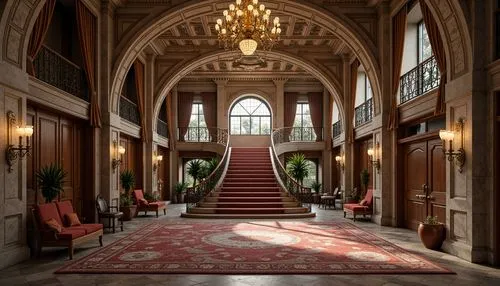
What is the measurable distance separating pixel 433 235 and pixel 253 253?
3.10 meters

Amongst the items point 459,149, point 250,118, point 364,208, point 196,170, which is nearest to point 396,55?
point 364,208

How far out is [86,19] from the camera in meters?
10.4

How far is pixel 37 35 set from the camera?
26.1ft

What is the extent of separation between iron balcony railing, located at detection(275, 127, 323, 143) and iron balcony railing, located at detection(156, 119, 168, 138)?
18.8 ft

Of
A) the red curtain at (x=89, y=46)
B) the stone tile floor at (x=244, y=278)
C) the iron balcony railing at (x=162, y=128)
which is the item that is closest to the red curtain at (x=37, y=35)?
the red curtain at (x=89, y=46)

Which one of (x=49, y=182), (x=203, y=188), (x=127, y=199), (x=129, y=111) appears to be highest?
(x=129, y=111)

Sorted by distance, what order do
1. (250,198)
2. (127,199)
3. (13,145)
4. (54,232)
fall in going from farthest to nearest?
(250,198) → (127,199) → (54,232) → (13,145)

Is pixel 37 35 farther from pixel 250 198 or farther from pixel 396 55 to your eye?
pixel 250 198

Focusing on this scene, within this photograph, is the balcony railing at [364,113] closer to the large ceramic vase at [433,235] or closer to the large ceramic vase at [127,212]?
the large ceramic vase at [433,235]

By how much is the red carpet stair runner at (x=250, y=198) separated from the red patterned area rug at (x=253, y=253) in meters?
2.63

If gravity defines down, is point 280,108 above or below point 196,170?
above

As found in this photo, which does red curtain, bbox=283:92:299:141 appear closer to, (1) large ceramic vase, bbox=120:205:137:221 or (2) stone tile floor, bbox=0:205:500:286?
(1) large ceramic vase, bbox=120:205:137:221

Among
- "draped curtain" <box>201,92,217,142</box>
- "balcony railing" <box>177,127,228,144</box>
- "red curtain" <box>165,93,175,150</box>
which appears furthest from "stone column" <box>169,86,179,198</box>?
"draped curtain" <box>201,92,217,142</box>

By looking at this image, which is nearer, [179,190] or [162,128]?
Result: [162,128]
